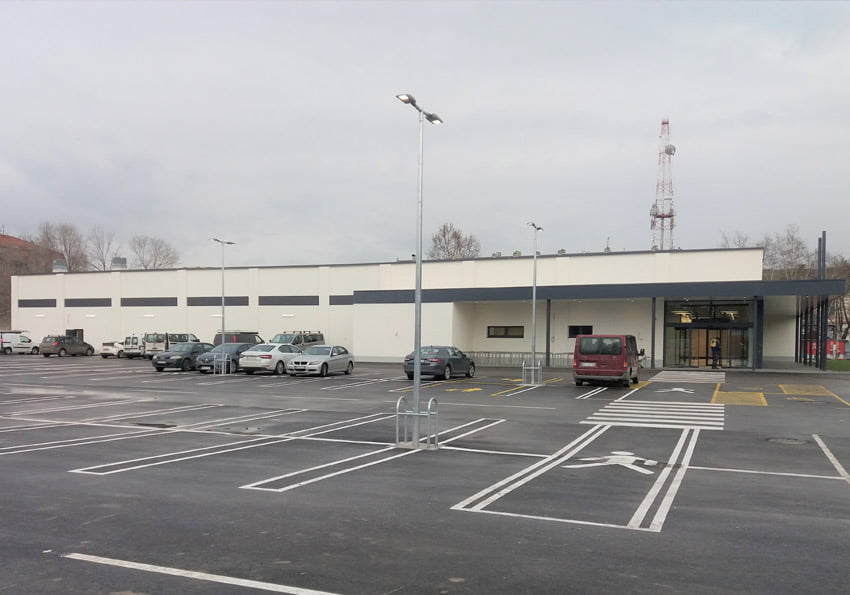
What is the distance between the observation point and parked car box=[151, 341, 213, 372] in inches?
1350

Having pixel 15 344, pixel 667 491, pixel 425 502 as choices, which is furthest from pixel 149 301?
pixel 667 491

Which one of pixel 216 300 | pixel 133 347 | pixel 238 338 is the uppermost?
pixel 216 300

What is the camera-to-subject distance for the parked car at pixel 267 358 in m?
32.0

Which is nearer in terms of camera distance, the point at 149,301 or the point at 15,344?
the point at 15,344

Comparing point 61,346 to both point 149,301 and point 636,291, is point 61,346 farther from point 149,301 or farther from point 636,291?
point 636,291

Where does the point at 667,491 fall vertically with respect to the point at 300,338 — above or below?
below

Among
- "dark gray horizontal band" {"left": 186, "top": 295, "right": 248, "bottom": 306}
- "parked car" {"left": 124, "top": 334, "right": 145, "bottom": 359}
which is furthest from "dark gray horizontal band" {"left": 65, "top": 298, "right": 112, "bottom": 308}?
"parked car" {"left": 124, "top": 334, "right": 145, "bottom": 359}

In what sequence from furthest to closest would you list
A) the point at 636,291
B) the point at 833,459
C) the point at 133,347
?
the point at 133,347
the point at 636,291
the point at 833,459

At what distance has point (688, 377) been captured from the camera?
104ft

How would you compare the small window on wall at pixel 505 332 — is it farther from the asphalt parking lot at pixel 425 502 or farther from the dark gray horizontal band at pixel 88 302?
the dark gray horizontal band at pixel 88 302

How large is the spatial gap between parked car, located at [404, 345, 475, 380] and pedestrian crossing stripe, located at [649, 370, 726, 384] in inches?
338

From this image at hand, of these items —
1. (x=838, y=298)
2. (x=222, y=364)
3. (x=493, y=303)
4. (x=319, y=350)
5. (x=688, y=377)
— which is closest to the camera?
(x=688, y=377)

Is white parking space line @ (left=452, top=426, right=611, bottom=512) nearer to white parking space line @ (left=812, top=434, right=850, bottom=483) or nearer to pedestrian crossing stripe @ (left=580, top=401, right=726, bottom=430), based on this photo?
pedestrian crossing stripe @ (left=580, top=401, right=726, bottom=430)

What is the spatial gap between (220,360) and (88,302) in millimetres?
31681
